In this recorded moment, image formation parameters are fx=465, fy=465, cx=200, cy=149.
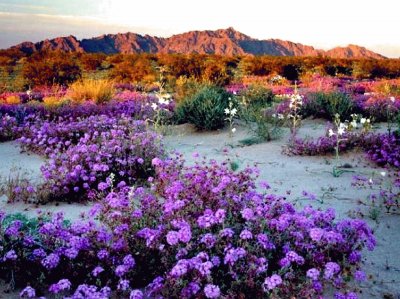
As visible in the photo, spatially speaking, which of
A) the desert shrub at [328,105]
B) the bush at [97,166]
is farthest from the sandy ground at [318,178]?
the bush at [97,166]

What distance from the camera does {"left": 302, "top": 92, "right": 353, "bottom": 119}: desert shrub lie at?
1163 centimetres

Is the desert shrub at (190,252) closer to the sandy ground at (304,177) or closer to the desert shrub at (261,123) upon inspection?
the sandy ground at (304,177)

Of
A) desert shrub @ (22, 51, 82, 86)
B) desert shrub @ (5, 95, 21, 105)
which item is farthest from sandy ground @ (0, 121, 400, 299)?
desert shrub @ (22, 51, 82, 86)

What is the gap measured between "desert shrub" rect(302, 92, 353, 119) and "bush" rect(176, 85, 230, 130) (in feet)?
7.51

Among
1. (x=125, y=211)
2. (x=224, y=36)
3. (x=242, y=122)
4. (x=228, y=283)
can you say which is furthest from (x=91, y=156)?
(x=224, y=36)

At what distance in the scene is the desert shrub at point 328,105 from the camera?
11633 mm

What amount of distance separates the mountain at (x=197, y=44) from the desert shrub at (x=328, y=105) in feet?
461

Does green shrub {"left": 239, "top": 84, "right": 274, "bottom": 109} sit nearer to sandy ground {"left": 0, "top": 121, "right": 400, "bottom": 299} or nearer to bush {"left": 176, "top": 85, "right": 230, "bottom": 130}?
bush {"left": 176, "top": 85, "right": 230, "bottom": 130}

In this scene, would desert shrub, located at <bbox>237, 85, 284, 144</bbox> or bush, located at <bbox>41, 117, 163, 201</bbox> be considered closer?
bush, located at <bbox>41, 117, 163, 201</bbox>

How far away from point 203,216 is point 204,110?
7575mm

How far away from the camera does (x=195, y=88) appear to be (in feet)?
42.4

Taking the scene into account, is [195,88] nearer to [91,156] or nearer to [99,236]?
[91,156]

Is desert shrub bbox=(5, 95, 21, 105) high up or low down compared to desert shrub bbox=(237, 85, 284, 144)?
down

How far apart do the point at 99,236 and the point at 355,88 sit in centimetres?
1694
